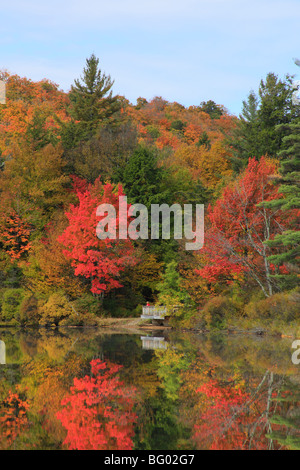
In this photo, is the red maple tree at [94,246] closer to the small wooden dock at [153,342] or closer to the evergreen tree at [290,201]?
the small wooden dock at [153,342]

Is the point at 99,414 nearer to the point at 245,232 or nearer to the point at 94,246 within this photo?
the point at 245,232

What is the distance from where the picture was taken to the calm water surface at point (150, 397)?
7262 mm

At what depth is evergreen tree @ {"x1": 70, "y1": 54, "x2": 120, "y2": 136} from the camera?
42.6 m

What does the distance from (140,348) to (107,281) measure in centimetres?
Result: 1132

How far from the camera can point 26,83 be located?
58.7 metres

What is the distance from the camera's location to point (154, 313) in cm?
2655

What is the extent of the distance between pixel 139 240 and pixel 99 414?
21408 mm

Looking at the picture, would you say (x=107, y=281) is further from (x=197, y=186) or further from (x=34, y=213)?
(x=197, y=186)

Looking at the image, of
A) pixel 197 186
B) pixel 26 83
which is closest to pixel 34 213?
pixel 197 186

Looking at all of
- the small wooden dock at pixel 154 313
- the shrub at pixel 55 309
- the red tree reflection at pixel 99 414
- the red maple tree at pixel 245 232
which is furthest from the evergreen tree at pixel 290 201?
the shrub at pixel 55 309

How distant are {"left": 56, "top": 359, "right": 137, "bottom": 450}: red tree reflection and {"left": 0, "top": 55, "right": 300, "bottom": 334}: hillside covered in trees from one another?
10065mm

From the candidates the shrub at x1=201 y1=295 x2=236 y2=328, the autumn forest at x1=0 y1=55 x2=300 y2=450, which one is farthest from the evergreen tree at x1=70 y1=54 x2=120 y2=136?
the shrub at x1=201 y1=295 x2=236 y2=328

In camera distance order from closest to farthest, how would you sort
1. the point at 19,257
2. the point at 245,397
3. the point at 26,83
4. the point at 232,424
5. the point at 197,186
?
the point at 232,424 < the point at 245,397 < the point at 19,257 < the point at 197,186 < the point at 26,83

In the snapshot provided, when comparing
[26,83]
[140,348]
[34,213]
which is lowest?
[140,348]
